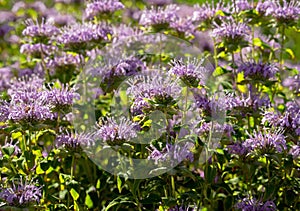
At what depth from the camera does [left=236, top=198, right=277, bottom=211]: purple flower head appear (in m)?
2.03

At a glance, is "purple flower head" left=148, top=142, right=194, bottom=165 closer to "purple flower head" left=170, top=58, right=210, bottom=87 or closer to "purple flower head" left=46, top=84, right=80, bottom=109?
"purple flower head" left=170, top=58, right=210, bottom=87

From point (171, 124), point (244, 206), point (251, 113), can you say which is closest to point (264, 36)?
point (251, 113)

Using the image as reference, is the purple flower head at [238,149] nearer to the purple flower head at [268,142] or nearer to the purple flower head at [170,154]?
the purple flower head at [268,142]

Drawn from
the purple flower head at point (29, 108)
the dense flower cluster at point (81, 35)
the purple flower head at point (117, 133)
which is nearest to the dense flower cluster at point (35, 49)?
the dense flower cluster at point (81, 35)

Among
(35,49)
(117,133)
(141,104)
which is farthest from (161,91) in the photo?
(35,49)

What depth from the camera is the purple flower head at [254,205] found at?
6.66 feet

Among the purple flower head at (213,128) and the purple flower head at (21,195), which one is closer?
the purple flower head at (21,195)

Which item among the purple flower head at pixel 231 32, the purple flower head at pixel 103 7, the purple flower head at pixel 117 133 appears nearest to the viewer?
the purple flower head at pixel 117 133

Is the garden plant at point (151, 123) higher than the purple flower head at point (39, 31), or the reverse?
the purple flower head at point (39, 31)

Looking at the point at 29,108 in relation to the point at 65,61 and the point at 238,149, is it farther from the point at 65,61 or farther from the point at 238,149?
the point at 238,149

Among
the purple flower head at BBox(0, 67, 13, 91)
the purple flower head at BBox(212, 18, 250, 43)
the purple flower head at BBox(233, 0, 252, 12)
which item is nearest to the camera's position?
the purple flower head at BBox(212, 18, 250, 43)

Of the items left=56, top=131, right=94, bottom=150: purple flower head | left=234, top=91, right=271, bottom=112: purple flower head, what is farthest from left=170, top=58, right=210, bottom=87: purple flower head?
left=56, top=131, right=94, bottom=150: purple flower head

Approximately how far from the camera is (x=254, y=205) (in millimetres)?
2039

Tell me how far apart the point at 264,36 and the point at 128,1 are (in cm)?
161
